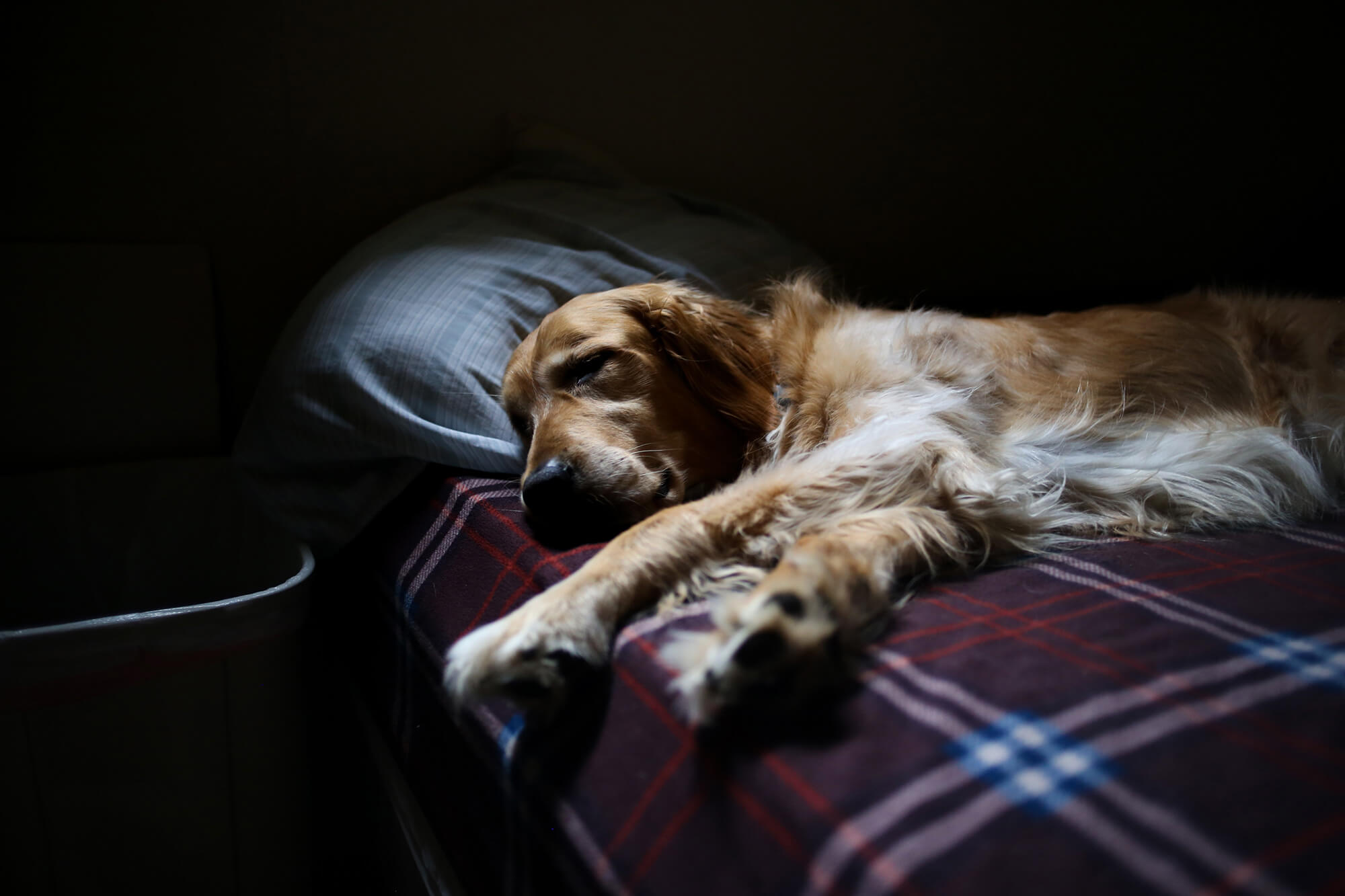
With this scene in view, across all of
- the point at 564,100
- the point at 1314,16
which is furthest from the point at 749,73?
the point at 1314,16

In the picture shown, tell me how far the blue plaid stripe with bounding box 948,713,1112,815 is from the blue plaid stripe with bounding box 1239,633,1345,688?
30 cm

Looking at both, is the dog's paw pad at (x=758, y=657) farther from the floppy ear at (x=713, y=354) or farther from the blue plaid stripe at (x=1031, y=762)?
the floppy ear at (x=713, y=354)

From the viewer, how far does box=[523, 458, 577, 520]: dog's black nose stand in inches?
50.8

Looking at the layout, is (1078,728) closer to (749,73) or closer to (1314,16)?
(749,73)

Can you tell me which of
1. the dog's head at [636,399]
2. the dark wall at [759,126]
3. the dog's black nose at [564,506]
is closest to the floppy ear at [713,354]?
the dog's head at [636,399]

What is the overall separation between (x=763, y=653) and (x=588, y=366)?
2.81ft

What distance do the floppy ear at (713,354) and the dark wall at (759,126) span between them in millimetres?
1003

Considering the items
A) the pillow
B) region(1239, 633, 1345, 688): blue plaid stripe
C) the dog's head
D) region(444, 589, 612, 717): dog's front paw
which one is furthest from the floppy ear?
region(1239, 633, 1345, 688): blue plaid stripe

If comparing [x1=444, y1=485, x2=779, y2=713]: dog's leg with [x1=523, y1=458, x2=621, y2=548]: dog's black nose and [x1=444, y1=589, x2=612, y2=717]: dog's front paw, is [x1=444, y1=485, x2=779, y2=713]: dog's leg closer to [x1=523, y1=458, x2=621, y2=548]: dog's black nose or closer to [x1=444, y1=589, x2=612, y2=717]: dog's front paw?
[x1=444, y1=589, x2=612, y2=717]: dog's front paw

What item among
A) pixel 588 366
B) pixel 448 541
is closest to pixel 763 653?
pixel 448 541

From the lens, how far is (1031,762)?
66 centimetres

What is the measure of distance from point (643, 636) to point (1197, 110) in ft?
12.6

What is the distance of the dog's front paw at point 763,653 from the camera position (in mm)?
772

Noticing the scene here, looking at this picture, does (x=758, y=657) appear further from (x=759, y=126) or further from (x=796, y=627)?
(x=759, y=126)
